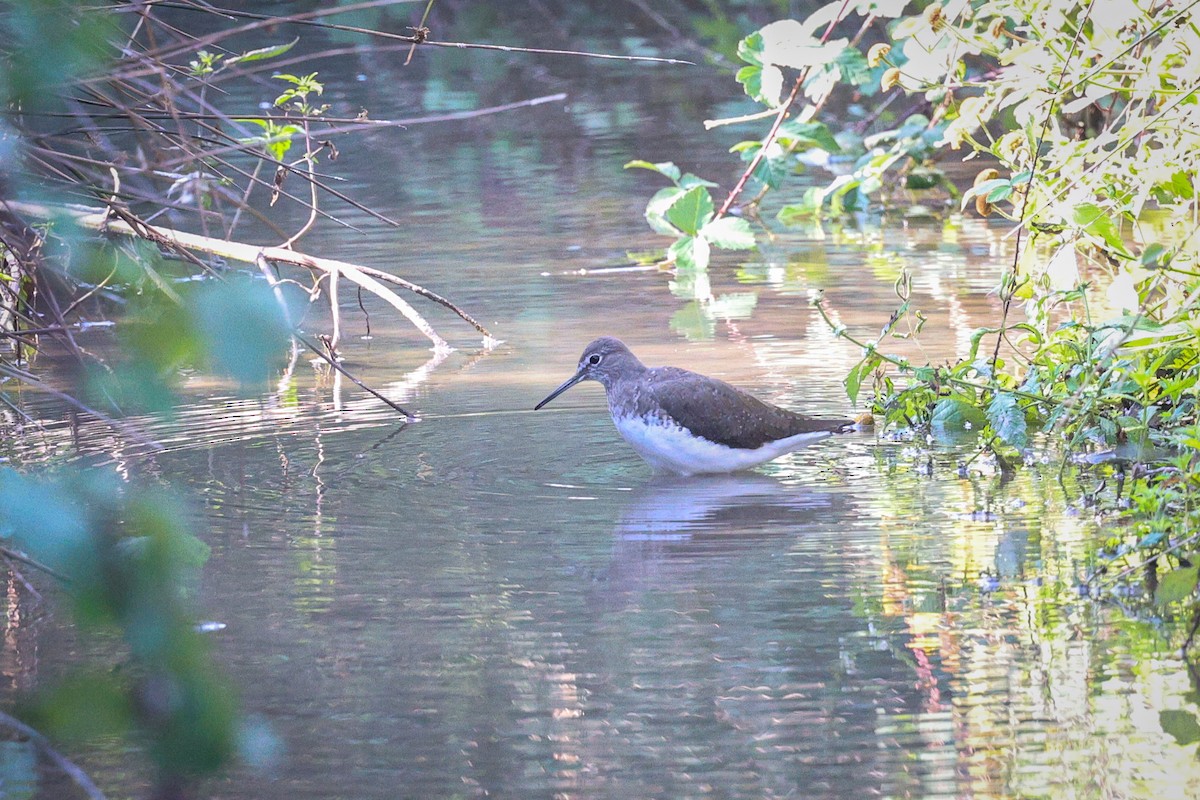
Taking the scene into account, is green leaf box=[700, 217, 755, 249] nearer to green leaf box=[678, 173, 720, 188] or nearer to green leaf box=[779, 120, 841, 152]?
green leaf box=[678, 173, 720, 188]

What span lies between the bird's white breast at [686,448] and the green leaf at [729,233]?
4018 millimetres

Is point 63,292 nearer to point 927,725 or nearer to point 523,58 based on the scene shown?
point 927,725

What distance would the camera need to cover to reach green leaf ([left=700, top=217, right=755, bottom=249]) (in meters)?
10.6

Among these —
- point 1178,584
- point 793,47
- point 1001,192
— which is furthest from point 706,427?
point 793,47

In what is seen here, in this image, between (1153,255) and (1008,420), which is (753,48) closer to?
(1008,420)

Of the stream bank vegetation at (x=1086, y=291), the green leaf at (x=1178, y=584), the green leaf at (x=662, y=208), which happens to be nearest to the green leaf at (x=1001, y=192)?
the stream bank vegetation at (x=1086, y=291)

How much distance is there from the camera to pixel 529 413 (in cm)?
745

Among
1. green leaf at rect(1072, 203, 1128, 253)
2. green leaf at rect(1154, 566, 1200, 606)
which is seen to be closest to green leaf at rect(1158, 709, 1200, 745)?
green leaf at rect(1154, 566, 1200, 606)

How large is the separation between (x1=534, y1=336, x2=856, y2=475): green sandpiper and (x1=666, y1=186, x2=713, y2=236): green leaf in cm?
382

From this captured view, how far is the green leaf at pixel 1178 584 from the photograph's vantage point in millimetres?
4242

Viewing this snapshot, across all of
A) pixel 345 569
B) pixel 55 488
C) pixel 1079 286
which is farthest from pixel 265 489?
pixel 55 488

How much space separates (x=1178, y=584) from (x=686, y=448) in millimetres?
2578

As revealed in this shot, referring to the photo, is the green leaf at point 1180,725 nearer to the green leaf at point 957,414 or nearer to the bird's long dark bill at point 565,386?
the green leaf at point 957,414

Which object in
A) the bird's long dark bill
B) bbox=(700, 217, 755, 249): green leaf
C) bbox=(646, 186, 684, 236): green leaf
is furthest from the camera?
bbox=(646, 186, 684, 236): green leaf
